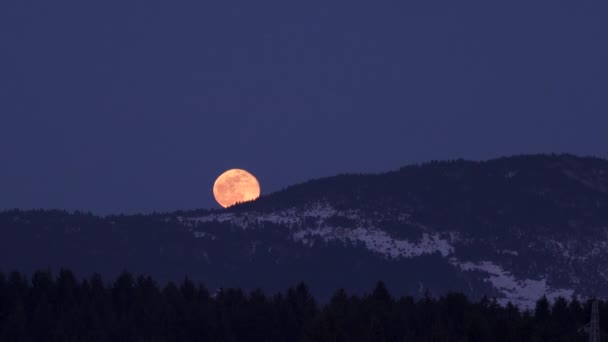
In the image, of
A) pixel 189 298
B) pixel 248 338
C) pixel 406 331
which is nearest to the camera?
pixel 406 331

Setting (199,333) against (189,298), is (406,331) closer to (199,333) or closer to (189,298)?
(199,333)

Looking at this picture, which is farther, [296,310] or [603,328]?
[296,310]

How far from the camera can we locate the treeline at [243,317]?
4719 inches

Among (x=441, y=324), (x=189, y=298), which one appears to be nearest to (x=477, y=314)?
(x=441, y=324)

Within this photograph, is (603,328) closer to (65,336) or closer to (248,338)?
(248,338)

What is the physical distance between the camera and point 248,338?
13338 cm

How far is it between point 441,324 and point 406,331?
305cm

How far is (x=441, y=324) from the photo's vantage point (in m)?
124

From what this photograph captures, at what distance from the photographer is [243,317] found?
135 m

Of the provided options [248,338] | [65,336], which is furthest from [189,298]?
[65,336]

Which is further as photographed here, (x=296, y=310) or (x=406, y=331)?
(x=296, y=310)

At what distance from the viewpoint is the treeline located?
393 feet

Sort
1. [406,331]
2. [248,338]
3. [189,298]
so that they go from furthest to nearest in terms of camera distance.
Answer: [189,298]
[248,338]
[406,331]

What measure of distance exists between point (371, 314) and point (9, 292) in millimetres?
33653
